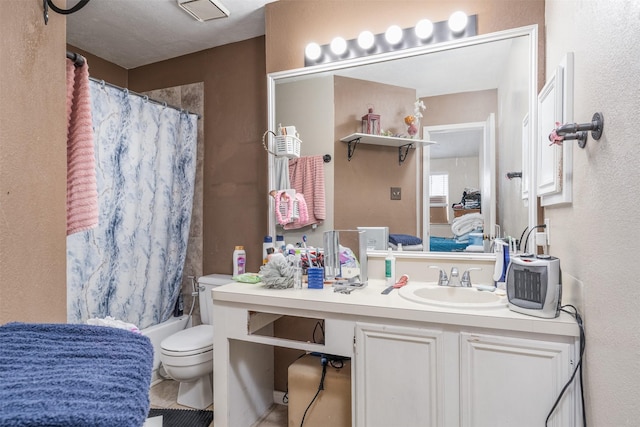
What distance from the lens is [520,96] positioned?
1.68 meters

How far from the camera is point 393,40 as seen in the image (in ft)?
6.22

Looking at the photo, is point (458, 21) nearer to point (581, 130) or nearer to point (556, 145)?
point (556, 145)

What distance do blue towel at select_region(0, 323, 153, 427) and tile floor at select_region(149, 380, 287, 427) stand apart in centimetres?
137

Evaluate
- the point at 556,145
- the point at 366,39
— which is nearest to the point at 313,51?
the point at 366,39

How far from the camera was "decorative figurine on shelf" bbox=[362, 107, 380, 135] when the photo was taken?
194cm

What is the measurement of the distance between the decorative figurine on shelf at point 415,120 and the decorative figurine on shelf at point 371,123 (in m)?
0.17

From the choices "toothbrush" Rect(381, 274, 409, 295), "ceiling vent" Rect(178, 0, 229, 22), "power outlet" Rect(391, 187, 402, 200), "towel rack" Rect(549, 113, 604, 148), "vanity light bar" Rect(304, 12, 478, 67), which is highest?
"ceiling vent" Rect(178, 0, 229, 22)

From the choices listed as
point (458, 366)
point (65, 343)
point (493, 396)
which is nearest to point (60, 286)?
point (65, 343)

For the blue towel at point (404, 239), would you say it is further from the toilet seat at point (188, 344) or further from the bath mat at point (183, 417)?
the bath mat at point (183, 417)

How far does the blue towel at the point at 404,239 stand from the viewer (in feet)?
6.10

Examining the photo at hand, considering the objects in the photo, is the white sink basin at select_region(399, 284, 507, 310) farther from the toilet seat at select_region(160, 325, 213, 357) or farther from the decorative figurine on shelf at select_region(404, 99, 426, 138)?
the toilet seat at select_region(160, 325, 213, 357)

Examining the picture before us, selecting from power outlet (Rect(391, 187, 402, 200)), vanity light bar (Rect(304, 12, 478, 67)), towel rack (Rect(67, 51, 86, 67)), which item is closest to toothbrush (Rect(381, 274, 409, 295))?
power outlet (Rect(391, 187, 402, 200))

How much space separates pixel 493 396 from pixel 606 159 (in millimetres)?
842

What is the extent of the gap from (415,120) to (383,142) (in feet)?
0.64
